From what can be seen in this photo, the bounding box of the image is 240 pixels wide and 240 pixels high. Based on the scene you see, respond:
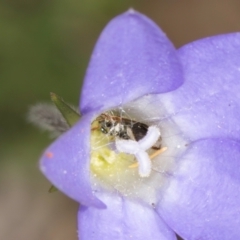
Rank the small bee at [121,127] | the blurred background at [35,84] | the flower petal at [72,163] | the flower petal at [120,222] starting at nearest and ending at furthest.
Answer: the flower petal at [72,163], the flower petal at [120,222], the small bee at [121,127], the blurred background at [35,84]

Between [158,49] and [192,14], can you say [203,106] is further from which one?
[192,14]

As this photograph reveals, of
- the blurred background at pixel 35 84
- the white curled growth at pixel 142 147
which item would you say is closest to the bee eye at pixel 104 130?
the white curled growth at pixel 142 147

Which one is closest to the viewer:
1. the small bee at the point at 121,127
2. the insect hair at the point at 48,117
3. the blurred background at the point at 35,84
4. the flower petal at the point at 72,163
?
the flower petal at the point at 72,163

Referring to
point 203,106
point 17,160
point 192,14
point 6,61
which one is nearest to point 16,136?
point 17,160

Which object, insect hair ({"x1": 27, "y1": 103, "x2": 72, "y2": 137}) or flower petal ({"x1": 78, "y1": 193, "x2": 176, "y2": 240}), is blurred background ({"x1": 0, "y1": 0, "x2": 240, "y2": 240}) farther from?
flower petal ({"x1": 78, "y1": 193, "x2": 176, "y2": 240})

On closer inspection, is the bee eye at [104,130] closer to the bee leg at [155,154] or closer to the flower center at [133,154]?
the flower center at [133,154]

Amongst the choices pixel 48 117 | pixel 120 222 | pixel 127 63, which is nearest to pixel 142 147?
pixel 120 222
